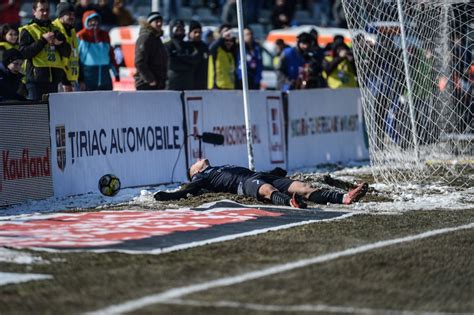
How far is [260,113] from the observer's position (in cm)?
Result: 1766

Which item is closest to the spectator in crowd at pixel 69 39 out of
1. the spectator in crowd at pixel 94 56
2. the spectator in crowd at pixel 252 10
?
the spectator in crowd at pixel 94 56

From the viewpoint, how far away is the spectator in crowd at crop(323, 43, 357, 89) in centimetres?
2073

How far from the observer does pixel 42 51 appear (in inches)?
575

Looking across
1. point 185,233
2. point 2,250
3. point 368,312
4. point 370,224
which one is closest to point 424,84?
point 370,224

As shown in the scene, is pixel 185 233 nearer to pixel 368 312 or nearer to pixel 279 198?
pixel 279 198

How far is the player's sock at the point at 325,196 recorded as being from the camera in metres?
12.2

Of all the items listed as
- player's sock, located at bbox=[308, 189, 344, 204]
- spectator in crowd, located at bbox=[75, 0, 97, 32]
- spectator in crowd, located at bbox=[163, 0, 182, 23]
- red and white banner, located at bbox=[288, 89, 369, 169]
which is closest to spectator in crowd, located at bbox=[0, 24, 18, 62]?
spectator in crowd, located at bbox=[75, 0, 97, 32]

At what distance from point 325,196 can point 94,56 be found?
5.79 metres

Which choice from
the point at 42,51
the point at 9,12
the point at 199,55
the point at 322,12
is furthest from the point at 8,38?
the point at 322,12

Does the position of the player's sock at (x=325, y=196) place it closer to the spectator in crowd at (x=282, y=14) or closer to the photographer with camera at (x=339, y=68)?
the photographer with camera at (x=339, y=68)

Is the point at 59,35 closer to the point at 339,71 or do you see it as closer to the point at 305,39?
the point at 305,39

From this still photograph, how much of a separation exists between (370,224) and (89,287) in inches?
154

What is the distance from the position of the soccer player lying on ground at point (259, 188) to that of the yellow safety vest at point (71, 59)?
2977 millimetres

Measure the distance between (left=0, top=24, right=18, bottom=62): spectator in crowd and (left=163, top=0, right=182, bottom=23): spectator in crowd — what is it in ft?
42.7
